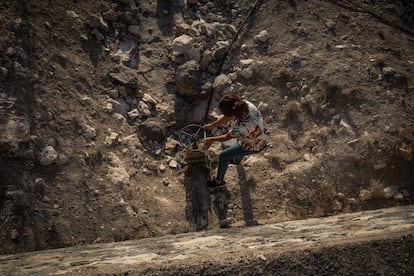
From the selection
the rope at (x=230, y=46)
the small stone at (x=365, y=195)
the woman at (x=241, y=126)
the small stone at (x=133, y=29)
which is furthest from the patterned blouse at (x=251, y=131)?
the small stone at (x=133, y=29)

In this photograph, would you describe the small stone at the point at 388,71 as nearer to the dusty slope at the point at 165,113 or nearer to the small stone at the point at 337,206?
the dusty slope at the point at 165,113

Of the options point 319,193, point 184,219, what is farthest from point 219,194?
point 319,193

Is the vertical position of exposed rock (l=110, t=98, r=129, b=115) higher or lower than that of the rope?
lower

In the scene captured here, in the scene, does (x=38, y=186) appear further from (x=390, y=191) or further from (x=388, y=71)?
(x=388, y=71)

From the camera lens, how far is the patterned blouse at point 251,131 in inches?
170

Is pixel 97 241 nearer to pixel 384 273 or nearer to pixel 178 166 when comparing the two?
pixel 178 166

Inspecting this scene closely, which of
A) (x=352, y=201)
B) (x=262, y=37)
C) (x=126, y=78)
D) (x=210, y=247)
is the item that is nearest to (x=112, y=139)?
(x=126, y=78)

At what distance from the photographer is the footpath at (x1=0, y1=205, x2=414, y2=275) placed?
Result: 3.12m

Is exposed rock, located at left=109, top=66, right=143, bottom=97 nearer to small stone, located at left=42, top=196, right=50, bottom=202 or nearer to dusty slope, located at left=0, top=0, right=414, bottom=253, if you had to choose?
dusty slope, located at left=0, top=0, right=414, bottom=253

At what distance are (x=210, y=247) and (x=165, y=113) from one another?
99.9 inches

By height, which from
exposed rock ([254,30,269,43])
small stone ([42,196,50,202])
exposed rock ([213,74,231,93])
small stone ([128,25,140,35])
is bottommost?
small stone ([42,196,50,202])

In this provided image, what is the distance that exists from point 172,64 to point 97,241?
2.80m

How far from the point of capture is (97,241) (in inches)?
180

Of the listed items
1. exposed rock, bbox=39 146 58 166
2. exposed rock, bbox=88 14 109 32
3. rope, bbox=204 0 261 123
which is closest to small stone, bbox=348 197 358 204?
rope, bbox=204 0 261 123
